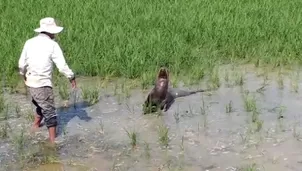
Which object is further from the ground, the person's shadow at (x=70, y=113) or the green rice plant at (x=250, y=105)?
the green rice plant at (x=250, y=105)

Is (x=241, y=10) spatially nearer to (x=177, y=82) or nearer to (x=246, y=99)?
(x=177, y=82)

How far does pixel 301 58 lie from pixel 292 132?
2.47 metres

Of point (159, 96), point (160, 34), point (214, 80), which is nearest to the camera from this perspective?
point (159, 96)

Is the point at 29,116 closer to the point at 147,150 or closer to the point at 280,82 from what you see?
the point at 147,150

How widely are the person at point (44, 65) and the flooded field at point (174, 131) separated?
0.78 ft

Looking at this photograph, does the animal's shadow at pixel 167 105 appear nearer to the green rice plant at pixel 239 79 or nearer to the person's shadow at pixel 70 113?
the person's shadow at pixel 70 113

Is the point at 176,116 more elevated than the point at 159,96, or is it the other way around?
the point at 159,96

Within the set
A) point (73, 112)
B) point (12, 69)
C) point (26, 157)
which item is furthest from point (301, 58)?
point (26, 157)

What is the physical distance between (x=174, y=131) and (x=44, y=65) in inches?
50.4

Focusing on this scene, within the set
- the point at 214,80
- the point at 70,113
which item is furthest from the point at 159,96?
the point at 214,80

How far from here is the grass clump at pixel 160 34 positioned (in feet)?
23.1

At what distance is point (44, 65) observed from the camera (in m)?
5.00

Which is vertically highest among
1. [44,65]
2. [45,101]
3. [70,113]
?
[44,65]

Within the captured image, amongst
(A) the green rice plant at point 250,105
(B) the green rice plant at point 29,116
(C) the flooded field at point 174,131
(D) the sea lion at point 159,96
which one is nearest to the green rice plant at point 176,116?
(C) the flooded field at point 174,131
